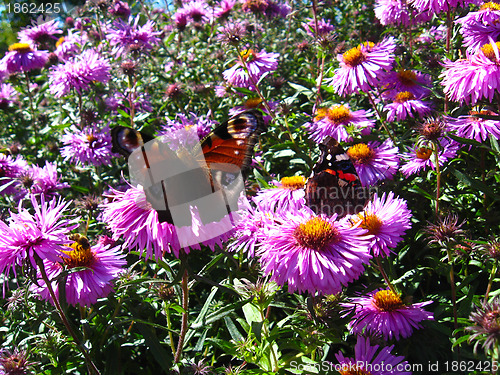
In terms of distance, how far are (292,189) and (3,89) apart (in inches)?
138

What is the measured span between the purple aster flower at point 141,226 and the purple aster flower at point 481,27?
72.9 inches

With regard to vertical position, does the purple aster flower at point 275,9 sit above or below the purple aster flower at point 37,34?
below

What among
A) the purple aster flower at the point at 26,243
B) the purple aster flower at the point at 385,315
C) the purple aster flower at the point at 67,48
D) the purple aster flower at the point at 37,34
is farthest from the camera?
the purple aster flower at the point at 37,34

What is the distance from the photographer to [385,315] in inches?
65.9

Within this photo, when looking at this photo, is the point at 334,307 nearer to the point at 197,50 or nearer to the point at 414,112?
the point at 414,112

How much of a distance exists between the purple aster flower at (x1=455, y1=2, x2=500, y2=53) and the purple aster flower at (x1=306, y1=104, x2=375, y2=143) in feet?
2.12

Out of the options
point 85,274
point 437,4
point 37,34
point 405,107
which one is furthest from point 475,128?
point 37,34

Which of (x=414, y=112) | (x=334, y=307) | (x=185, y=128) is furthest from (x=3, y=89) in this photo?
(x=334, y=307)

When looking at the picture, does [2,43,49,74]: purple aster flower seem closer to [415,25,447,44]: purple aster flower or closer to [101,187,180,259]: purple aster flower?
[101,187,180,259]: purple aster flower

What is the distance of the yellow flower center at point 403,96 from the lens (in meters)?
2.63

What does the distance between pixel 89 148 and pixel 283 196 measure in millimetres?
1521

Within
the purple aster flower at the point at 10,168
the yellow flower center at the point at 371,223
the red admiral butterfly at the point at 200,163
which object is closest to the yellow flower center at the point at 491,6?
the yellow flower center at the point at 371,223

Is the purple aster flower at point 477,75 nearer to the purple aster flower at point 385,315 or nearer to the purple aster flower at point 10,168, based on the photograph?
the purple aster flower at point 385,315

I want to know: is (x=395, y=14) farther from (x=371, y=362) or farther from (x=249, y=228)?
(x=371, y=362)
